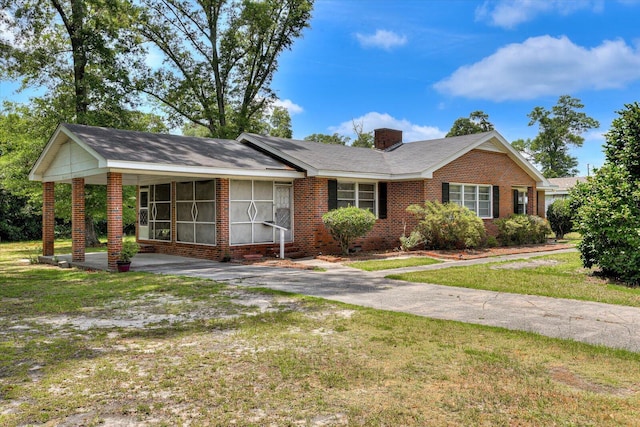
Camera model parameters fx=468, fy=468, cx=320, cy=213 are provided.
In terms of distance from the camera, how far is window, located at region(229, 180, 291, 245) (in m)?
15.1

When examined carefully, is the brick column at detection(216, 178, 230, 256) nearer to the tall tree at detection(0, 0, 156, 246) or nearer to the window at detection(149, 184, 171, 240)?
the window at detection(149, 184, 171, 240)

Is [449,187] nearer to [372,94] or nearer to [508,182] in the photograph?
[508,182]

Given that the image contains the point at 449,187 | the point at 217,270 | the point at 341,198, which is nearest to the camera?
the point at 217,270

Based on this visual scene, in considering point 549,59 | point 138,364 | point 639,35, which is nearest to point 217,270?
point 138,364

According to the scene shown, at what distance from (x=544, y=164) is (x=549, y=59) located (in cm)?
4159

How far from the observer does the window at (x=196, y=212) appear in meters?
15.4

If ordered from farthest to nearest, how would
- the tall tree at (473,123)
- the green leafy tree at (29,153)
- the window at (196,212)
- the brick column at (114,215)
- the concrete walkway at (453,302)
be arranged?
the tall tree at (473,123)
the green leafy tree at (29,153)
the window at (196,212)
the brick column at (114,215)
the concrete walkway at (453,302)

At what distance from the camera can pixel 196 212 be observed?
52.7 ft

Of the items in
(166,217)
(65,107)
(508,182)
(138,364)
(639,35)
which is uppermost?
(639,35)

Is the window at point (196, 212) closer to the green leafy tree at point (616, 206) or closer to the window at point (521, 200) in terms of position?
the green leafy tree at point (616, 206)

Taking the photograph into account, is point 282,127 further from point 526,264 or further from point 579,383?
point 579,383

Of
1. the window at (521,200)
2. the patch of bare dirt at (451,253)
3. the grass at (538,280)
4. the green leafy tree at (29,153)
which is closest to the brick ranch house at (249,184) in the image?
the patch of bare dirt at (451,253)

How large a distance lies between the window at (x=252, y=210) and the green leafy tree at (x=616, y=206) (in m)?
9.14

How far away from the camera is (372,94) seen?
36.7 m
